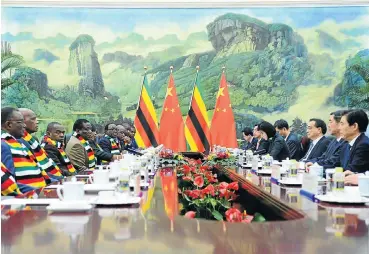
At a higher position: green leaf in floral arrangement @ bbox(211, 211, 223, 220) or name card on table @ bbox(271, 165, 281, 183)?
name card on table @ bbox(271, 165, 281, 183)

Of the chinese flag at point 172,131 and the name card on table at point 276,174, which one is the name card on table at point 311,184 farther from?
the chinese flag at point 172,131

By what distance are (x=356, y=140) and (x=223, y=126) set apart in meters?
5.34

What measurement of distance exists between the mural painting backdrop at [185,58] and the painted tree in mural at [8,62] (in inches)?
0.8

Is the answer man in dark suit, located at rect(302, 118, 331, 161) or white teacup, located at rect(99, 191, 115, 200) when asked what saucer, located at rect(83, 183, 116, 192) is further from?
man in dark suit, located at rect(302, 118, 331, 161)

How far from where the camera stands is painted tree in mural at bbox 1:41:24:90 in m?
10.6

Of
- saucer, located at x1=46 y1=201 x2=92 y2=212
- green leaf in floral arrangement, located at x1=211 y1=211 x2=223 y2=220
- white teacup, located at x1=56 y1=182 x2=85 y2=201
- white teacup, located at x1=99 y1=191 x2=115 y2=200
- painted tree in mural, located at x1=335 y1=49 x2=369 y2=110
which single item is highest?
painted tree in mural, located at x1=335 y1=49 x2=369 y2=110

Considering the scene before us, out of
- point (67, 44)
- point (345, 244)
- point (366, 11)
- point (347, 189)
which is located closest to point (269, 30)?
point (366, 11)

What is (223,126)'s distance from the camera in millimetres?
8922

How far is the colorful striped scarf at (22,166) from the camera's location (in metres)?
3.22

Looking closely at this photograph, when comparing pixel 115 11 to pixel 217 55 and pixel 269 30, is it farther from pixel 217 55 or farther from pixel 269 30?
pixel 269 30

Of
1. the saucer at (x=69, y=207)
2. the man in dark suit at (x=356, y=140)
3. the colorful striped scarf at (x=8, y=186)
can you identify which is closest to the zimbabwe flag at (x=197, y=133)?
the man in dark suit at (x=356, y=140)

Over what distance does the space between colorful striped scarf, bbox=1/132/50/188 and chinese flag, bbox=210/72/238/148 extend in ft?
18.3

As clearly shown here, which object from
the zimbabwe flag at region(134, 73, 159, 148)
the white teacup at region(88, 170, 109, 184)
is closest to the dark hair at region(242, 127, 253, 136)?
the zimbabwe flag at region(134, 73, 159, 148)

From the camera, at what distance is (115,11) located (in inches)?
433
